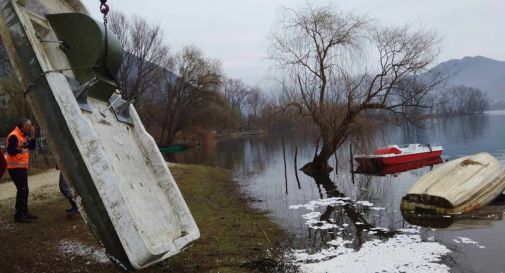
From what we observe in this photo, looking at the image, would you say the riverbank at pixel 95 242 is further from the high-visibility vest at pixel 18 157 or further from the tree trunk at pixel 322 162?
the tree trunk at pixel 322 162

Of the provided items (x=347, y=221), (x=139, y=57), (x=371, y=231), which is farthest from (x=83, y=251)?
(x=139, y=57)

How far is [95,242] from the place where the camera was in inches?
270

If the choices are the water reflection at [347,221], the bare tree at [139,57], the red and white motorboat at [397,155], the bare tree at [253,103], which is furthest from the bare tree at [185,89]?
the bare tree at [253,103]

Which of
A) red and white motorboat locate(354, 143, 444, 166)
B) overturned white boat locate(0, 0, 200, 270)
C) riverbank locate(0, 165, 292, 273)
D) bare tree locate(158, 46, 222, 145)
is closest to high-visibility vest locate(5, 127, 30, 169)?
riverbank locate(0, 165, 292, 273)

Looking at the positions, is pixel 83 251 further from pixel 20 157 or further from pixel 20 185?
pixel 20 157

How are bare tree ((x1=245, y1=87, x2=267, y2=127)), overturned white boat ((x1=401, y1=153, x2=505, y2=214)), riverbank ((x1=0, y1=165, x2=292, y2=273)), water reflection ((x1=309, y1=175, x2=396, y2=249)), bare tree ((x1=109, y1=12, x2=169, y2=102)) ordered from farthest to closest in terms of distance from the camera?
bare tree ((x1=245, y1=87, x2=267, y2=127)) < bare tree ((x1=109, y1=12, x2=169, y2=102)) < overturned white boat ((x1=401, y1=153, x2=505, y2=214)) < water reflection ((x1=309, y1=175, x2=396, y2=249)) < riverbank ((x1=0, y1=165, x2=292, y2=273))

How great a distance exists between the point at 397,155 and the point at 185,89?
35612mm

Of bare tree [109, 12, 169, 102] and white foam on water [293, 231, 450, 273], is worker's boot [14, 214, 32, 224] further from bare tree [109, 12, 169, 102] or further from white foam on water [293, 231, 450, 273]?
bare tree [109, 12, 169, 102]

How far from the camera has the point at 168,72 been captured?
53.5m

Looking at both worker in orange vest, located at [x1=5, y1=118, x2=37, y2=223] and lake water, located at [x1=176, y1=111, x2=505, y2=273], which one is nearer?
lake water, located at [x1=176, y1=111, x2=505, y2=273]

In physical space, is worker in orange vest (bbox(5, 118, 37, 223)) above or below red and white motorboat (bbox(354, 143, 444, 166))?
above

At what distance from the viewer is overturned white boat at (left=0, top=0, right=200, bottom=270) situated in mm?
4145

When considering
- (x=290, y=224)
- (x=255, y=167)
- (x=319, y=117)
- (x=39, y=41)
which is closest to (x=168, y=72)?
(x=255, y=167)

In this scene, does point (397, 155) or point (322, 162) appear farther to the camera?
point (397, 155)
